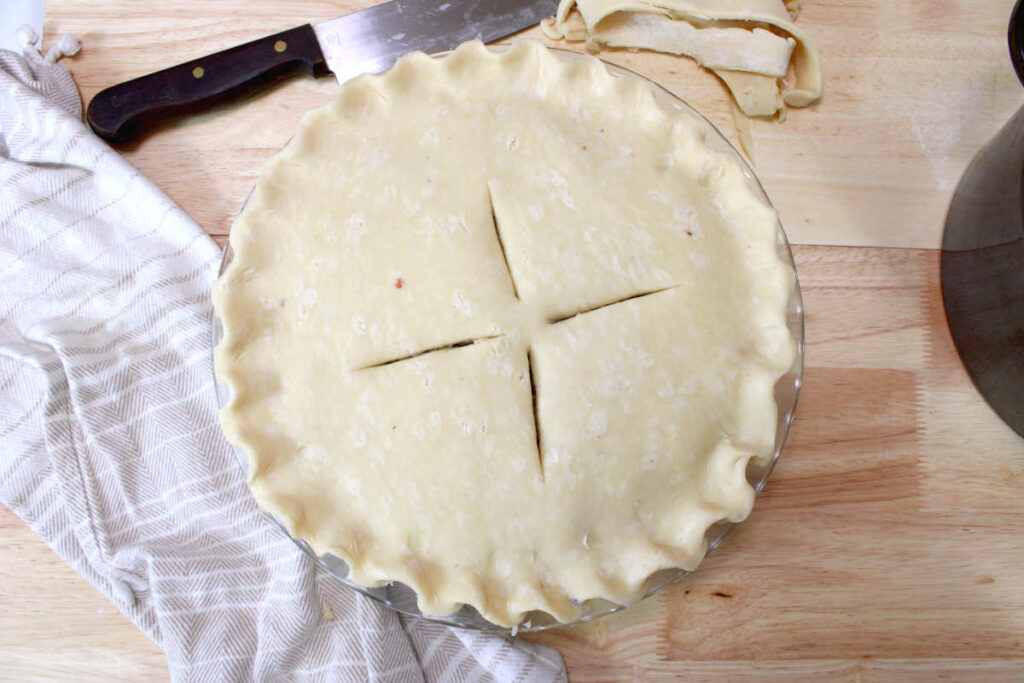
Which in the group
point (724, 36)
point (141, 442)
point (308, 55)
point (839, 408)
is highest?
point (308, 55)

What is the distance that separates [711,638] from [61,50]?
5.15ft

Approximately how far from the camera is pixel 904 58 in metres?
1.39

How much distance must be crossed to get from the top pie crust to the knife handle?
31cm

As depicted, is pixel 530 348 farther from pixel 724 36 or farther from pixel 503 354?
pixel 724 36

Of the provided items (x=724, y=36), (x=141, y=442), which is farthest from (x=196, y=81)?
(x=724, y=36)

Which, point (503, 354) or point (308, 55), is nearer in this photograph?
point (503, 354)

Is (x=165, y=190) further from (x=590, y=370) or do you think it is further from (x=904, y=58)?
(x=904, y=58)

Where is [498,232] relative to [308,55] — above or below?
below

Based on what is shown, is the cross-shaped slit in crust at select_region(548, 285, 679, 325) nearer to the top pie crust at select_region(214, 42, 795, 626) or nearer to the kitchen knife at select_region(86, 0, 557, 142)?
the top pie crust at select_region(214, 42, 795, 626)

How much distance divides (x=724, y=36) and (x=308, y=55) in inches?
29.8

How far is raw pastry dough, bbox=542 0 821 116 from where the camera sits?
129 cm

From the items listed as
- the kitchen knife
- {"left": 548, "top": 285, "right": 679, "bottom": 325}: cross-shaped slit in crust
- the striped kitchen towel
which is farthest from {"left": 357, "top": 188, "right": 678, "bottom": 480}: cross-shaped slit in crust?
the kitchen knife

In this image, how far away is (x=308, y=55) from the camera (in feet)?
4.32

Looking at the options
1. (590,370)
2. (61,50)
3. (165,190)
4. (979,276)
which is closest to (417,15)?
(165,190)
